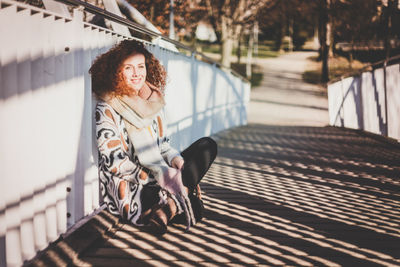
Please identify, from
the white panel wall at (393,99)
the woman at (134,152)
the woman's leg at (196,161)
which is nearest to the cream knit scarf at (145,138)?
the woman at (134,152)

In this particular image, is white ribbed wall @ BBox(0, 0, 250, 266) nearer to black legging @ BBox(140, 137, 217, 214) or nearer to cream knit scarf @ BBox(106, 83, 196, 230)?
cream knit scarf @ BBox(106, 83, 196, 230)

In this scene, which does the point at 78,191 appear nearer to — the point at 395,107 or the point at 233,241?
the point at 233,241

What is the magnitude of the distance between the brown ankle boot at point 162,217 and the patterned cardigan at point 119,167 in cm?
13

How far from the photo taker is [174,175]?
120 inches

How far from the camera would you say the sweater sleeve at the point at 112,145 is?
9.40ft

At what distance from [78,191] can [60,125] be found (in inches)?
22.6

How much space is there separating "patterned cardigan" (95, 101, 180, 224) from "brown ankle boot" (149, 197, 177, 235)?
0.13 metres

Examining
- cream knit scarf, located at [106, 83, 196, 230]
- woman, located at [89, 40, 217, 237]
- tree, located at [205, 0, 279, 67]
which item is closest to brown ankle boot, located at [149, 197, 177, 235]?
woman, located at [89, 40, 217, 237]

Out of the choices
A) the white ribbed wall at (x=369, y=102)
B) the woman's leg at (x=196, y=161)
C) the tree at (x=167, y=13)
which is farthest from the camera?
the tree at (x=167, y=13)

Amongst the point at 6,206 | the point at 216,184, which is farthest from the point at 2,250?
the point at 216,184

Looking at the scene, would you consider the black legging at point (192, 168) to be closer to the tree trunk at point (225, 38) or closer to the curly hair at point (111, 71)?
the curly hair at point (111, 71)

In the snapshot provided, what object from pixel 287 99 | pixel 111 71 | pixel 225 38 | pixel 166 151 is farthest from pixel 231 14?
pixel 111 71

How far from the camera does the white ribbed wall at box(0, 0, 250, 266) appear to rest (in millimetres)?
2004

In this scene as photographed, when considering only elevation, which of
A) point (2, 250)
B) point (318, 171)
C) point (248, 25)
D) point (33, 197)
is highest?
point (248, 25)
